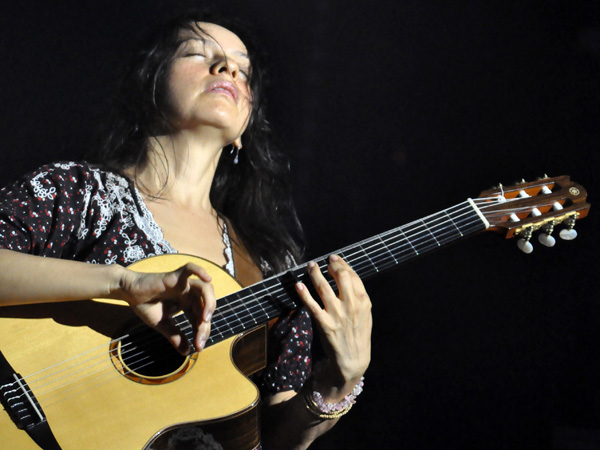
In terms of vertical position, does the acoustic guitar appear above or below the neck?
below

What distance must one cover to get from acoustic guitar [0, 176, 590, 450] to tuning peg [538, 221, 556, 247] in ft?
1.96

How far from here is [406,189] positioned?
6.31 ft

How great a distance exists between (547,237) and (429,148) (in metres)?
0.66

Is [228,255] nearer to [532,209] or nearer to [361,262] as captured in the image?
[361,262]

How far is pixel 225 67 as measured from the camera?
1.54m

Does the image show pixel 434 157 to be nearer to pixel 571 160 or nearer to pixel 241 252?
pixel 571 160

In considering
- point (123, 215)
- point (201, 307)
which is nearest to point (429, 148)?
point (123, 215)

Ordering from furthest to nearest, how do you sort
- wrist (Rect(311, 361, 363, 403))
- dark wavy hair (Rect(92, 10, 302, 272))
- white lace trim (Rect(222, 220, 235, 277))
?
dark wavy hair (Rect(92, 10, 302, 272)), white lace trim (Rect(222, 220, 235, 277)), wrist (Rect(311, 361, 363, 403))

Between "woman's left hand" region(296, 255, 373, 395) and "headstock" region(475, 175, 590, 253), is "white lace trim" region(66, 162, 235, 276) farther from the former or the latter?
"headstock" region(475, 175, 590, 253)

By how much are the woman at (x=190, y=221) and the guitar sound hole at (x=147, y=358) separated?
2.6 inches

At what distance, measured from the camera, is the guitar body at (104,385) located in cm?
100

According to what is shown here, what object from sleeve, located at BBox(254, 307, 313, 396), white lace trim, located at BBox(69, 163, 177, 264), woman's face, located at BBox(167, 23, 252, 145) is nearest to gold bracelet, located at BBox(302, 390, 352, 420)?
sleeve, located at BBox(254, 307, 313, 396)

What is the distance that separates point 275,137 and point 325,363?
866mm

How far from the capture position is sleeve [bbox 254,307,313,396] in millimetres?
1443
